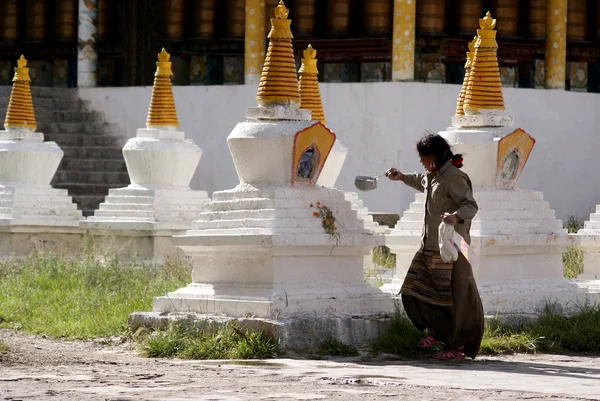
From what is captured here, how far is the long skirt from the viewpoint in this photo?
9.28 m

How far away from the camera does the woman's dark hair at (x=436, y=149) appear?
940 centimetres

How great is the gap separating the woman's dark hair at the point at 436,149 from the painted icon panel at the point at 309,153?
3.76 feet

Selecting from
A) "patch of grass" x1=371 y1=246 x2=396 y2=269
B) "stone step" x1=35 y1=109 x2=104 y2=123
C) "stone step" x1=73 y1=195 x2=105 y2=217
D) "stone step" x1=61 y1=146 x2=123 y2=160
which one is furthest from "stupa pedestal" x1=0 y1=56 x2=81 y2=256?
"stone step" x1=35 y1=109 x2=104 y2=123

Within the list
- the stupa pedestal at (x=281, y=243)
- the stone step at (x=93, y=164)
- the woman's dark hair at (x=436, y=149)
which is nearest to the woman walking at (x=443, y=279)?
the woman's dark hair at (x=436, y=149)

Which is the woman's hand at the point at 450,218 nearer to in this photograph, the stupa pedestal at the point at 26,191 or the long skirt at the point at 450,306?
the long skirt at the point at 450,306

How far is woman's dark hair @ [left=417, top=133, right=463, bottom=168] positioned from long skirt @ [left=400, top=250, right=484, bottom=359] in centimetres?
58

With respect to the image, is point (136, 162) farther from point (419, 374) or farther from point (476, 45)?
point (419, 374)

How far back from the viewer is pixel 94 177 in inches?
850

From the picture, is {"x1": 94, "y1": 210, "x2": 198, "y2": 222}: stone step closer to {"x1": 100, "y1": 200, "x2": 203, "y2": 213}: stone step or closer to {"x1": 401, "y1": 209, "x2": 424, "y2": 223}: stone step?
{"x1": 100, "y1": 200, "x2": 203, "y2": 213}: stone step

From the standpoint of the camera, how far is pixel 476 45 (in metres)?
12.1

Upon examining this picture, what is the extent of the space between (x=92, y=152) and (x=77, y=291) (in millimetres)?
9476

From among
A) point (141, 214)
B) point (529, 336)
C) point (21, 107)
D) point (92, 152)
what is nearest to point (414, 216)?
point (529, 336)

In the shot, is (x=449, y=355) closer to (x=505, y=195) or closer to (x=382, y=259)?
(x=505, y=195)

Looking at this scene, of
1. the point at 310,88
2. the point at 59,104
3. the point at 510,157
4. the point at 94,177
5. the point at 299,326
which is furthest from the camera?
the point at 59,104
